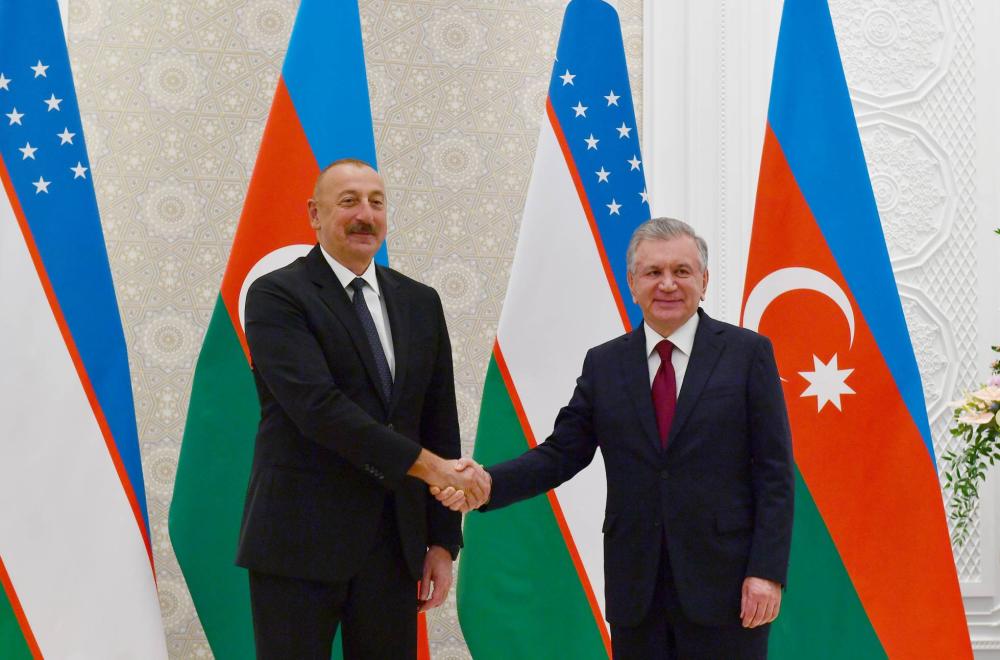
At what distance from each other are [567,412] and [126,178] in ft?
6.20

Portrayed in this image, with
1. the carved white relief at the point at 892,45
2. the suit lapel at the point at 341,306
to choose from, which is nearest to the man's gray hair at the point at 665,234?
the suit lapel at the point at 341,306

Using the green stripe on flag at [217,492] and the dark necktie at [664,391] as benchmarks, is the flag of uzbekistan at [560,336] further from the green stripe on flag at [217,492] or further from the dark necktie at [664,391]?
the dark necktie at [664,391]

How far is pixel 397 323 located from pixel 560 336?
0.74 metres

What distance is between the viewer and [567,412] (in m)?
2.11

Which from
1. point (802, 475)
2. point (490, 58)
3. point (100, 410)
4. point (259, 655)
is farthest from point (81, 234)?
point (802, 475)

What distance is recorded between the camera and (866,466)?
Result: 2471mm

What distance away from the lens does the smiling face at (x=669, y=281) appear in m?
1.93

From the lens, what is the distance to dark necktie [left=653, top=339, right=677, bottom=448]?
74.4 inches

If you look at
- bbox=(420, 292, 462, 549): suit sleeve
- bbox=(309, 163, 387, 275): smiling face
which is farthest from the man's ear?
bbox=(420, 292, 462, 549): suit sleeve

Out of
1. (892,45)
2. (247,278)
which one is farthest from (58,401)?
(892,45)

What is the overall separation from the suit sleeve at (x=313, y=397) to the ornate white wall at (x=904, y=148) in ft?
5.65

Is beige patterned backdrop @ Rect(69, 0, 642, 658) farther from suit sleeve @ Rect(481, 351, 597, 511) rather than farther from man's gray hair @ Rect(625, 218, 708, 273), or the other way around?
man's gray hair @ Rect(625, 218, 708, 273)

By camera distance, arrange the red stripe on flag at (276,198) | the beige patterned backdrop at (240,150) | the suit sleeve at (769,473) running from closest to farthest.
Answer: the suit sleeve at (769,473) → the red stripe on flag at (276,198) → the beige patterned backdrop at (240,150)

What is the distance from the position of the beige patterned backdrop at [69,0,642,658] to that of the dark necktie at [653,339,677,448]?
1.37 metres
